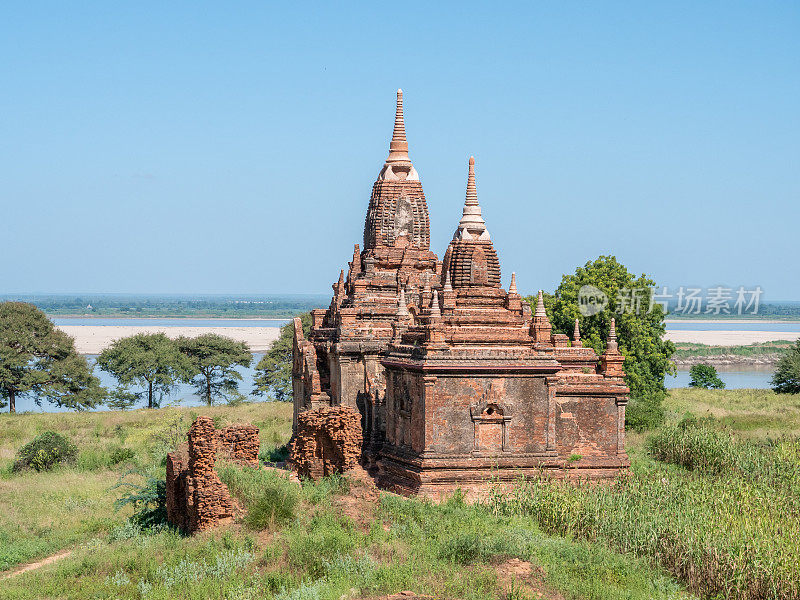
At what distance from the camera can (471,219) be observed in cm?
3059

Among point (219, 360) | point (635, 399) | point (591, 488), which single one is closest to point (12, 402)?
point (219, 360)

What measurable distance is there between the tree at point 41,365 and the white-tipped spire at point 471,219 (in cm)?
3760

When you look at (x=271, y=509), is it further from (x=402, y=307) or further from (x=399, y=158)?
(x=399, y=158)

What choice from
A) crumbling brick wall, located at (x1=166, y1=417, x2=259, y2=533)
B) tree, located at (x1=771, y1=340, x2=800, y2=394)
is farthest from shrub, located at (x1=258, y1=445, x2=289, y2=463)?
tree, located at (x1=771, y1=340, x2=800, y2=394)

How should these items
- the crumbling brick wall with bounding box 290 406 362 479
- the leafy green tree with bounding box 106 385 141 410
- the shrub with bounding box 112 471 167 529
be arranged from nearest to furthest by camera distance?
the shrub with bounding box 112 471 167 529 → the crumbling brick wall with bounding box 290 406 362 479 → the leafy green tree with bounding box 106 385 141 410

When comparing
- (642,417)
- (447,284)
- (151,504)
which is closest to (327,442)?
(151,504)

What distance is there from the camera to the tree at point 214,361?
2687 inches

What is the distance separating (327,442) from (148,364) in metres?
41.2

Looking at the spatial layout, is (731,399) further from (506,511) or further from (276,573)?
(276,573)

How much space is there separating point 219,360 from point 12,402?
42.9 ft

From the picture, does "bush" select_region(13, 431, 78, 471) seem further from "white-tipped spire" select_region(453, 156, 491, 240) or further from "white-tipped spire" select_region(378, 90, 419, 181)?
"white-tipped spire" select_region(453, 156, 491, 240)

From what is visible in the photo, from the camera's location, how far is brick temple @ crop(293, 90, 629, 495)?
85.8 feet

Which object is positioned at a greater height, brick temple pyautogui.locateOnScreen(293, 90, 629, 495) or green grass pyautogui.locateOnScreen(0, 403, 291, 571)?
brick temple pyautogui.locateOnScreen(293, 90, 629, 495)

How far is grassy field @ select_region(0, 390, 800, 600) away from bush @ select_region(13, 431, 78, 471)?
27.2 feet
